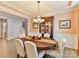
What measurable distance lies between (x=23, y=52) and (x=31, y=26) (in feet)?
7.03

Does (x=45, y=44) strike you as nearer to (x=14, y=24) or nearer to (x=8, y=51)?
(x=8, y=51)

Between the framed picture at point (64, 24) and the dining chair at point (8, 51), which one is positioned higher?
the framed picture at point (64, 24)

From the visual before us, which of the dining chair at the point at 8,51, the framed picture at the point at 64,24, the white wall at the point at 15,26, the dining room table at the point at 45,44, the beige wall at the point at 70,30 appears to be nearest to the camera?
the dining room table at the point at 45,44

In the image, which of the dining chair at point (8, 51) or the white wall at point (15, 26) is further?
the white wall at point (15, 26)

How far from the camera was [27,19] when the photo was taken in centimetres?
492

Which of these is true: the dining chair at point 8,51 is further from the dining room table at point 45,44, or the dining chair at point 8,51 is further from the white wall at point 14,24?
the dining room table at point 45,44

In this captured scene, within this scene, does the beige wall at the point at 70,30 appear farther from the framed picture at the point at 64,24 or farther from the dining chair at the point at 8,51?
the dining chair at the point at 8,51

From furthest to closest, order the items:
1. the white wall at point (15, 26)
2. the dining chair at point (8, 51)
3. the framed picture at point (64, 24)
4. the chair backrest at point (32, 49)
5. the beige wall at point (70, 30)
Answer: the framed picture at point (64, 24) < the beige wall at point (70, 30) < the white wall at point (15, 26) < the dining chair at point (8, 51) < the chair backrest at point (32, 49)

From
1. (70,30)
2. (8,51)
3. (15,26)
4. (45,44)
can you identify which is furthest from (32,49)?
(70,30)

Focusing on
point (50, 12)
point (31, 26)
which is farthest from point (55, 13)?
point (31, 26)

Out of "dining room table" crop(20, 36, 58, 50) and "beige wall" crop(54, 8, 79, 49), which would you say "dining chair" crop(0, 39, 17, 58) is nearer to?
"dining room table" crop(20, 36, 58, 50)

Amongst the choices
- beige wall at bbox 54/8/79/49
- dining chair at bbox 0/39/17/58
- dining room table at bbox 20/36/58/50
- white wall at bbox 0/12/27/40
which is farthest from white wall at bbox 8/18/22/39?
beige wall at bbox 54/8/79/49

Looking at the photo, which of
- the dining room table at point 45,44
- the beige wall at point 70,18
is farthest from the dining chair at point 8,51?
the beige wall at point 70,18

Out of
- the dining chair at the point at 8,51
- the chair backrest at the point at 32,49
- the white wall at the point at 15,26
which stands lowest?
the dining chair at the point at 8,51
